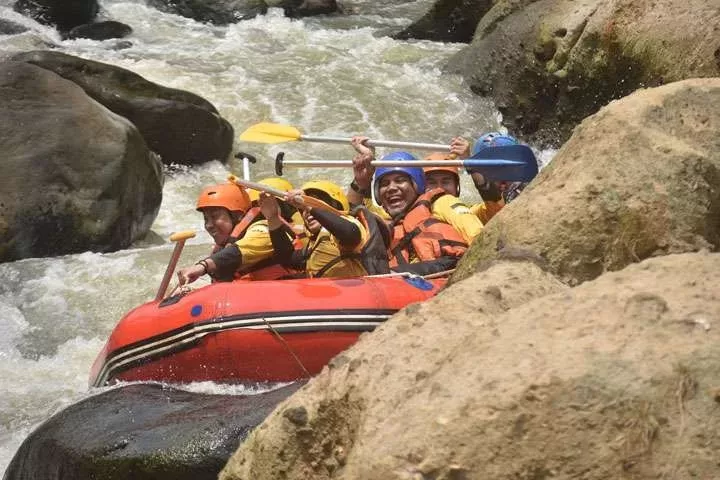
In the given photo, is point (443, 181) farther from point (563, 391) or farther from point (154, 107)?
point (563, 391)

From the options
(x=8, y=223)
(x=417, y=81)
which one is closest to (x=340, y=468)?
(x=8, y=223)

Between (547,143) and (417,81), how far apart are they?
96.0 inches

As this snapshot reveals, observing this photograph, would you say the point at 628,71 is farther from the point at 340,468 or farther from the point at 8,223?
the point at 340,468

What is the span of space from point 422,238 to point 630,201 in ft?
7.30

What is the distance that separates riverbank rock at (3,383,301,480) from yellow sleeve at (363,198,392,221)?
1770mm

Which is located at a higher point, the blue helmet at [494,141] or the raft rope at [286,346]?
the blue helmet at [494,141]

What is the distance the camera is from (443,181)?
5.77 m

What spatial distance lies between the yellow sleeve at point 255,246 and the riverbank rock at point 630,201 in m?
Result: 2.14

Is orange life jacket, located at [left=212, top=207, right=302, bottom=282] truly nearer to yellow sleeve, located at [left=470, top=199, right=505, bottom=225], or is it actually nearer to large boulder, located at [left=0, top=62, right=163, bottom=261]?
yellow sleeve, located at [left=470, top=199, right=505, bottom=225]

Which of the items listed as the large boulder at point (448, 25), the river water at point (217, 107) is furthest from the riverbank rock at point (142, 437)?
the large boulder at point (448, 25)

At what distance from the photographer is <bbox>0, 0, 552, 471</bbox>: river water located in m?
5.64

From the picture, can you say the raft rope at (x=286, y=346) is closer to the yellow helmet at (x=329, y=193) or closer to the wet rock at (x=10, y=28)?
the yellow helmet at (x=329, y=193)

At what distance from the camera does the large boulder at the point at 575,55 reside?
6.52m

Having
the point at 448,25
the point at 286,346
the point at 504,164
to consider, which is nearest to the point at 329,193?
the point at 504,164
